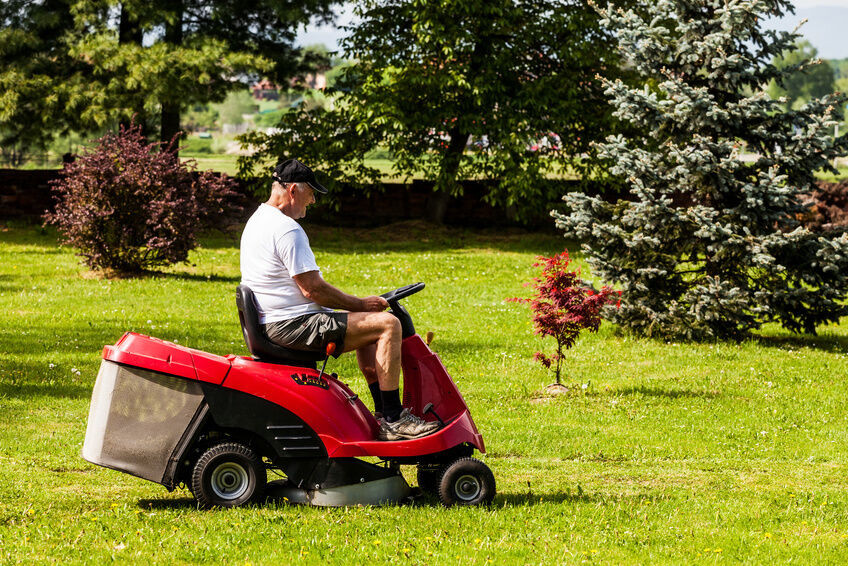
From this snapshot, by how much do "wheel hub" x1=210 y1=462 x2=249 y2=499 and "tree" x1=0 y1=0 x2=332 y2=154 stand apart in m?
18.9

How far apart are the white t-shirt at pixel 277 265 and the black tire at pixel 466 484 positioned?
1195 mm

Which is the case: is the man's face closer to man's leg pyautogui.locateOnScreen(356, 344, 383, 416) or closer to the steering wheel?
→ the steering wheel

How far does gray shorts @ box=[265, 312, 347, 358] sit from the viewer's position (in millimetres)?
6137

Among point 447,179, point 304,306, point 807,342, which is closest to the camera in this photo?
point 304,306

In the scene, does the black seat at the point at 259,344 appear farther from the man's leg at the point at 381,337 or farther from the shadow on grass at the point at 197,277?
the shadow on grass at the point at 197,277

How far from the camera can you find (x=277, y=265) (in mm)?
6199

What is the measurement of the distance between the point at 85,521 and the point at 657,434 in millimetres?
4940

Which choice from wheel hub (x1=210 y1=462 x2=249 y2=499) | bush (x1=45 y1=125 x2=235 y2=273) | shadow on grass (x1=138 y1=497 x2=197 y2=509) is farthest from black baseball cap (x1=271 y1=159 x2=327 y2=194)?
bush (x1=45 y1=125 x2=235 y2=273)

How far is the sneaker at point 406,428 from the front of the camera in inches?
248

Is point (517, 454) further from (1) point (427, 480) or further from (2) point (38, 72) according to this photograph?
(2) point (38, 72)

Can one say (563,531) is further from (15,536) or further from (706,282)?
(706,282)

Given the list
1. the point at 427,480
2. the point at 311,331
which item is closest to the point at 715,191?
the point at 427,480

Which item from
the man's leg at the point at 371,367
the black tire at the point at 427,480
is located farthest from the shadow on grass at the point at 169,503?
the black tire at the point at 427,480

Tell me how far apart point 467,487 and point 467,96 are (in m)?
20.0
